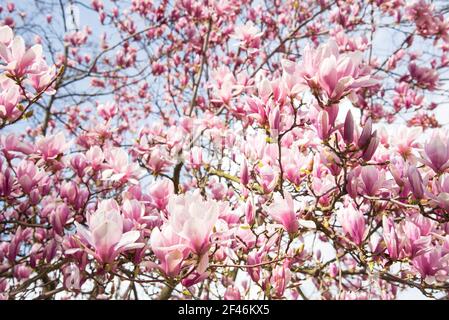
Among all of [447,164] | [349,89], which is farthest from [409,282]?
[349,89]

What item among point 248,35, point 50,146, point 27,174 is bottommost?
point 27,174

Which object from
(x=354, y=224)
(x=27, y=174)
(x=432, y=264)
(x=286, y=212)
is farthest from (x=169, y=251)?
(x=27, y=174)

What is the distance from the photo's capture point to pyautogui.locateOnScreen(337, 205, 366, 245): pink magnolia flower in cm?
135

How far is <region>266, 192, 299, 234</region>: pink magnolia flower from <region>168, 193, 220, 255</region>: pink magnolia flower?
1.10 ft

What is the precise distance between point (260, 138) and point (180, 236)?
2.70 feet

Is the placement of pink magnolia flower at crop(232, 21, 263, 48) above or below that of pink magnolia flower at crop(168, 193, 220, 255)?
above

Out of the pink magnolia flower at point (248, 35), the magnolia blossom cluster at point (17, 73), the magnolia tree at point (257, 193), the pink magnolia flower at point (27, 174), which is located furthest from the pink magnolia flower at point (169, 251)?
the pink magnolia flower at point (248, 35)

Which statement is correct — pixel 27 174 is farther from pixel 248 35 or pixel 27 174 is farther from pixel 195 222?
pixel 248 35

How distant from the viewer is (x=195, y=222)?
1027 mm

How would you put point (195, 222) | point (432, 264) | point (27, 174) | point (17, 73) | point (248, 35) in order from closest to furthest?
point (195, 222) < point (432, 264) < point (17, 73) < point (27, 174) < point (248, 35)

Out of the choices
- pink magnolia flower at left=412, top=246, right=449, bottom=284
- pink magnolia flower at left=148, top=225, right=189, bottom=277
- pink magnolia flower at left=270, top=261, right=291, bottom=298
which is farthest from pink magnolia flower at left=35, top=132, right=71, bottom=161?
pink magnolia flower at left=412, top=246, right=449, bottom=284

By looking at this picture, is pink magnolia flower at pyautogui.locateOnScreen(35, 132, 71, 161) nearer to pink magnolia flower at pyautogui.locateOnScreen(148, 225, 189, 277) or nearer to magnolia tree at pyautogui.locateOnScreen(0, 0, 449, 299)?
magnolia tree at pyautogui.locateOnScreen(0, 0, 449, 299)

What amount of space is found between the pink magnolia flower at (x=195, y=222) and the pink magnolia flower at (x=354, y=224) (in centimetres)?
56

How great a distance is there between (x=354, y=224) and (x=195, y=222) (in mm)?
644
